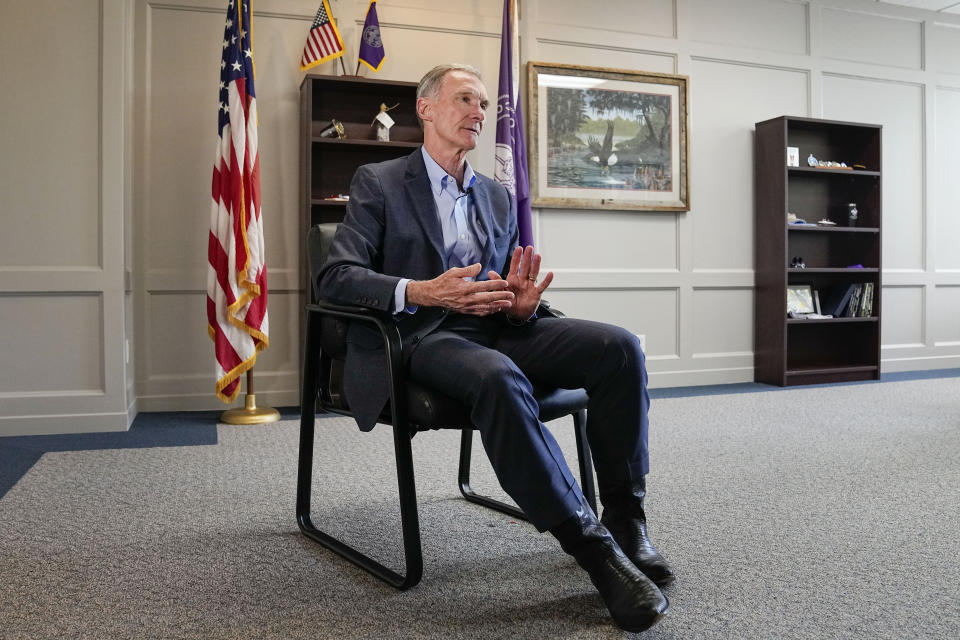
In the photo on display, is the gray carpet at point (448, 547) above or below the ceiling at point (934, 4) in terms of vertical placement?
below

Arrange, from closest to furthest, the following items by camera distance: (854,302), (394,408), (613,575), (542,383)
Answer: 1. (613,575)
2. (394,408)
3. (542,383)
4. (854,302)

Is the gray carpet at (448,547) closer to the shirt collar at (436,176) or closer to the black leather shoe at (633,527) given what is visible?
the black leather shoe at (633,527)

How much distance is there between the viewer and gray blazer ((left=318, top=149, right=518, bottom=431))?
172cm

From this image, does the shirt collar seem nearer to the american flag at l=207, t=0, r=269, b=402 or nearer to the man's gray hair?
the man's gray hair

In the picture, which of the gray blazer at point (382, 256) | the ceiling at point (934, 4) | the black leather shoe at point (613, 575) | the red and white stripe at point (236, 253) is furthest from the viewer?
the ceiling at point (934, 4)

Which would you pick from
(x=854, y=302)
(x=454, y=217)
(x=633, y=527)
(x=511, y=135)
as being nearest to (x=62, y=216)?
(x=511, y=135)

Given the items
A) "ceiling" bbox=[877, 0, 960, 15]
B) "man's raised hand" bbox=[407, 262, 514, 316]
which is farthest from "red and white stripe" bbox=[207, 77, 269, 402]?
"ceiling" bbox=[877, 0, 960, 15]

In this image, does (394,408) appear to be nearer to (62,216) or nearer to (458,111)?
(458,111)

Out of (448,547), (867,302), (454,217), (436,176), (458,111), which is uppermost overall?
(458,111)

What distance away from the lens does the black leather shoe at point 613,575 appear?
1.39 metres

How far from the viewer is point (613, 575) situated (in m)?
1.44

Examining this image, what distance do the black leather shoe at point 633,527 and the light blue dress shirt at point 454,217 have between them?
0.67 meters


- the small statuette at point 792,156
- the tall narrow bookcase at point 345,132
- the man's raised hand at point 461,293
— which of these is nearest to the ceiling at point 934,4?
the small statuette at point 792,156

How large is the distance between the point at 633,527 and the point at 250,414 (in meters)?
2.59
